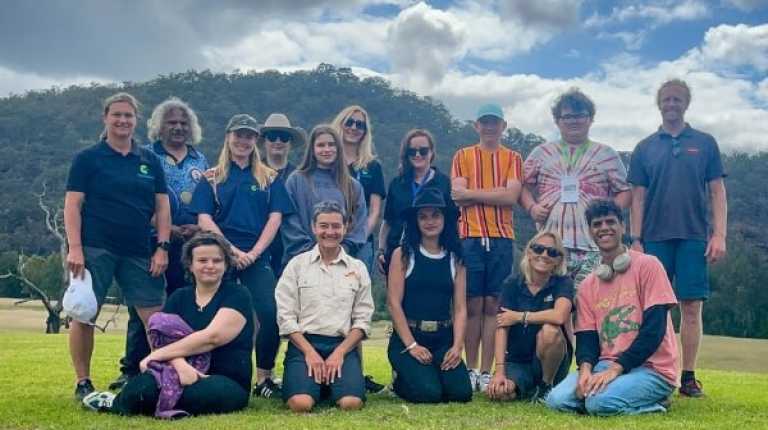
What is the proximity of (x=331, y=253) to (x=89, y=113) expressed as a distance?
304ft

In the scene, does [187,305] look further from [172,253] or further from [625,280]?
[625,280]

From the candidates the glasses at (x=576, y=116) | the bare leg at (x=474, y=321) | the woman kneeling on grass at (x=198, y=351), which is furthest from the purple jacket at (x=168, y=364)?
the glasses at (x=576, y=116)

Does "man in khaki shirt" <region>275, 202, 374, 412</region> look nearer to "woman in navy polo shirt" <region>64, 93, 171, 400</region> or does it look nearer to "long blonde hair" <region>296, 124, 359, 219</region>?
"long blonde hair" <region>296, 124, 359, 219</region>

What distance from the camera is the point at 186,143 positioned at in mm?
8039

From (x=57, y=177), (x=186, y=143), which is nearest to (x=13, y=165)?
Answer: (x=57, y=177)

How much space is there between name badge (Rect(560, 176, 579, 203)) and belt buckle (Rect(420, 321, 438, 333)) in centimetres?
191

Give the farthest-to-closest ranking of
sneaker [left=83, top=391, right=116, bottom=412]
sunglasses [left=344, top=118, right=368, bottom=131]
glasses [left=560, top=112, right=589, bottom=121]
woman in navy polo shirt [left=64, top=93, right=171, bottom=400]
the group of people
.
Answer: sunglasses [left=344, top=118, right=368, bottom=131] < glasses [left=560, top=112, right=589, bottom=121] < woman in navy polo shirt [left=64, top=93, right=171, bottom=400] < the group of people < sneaker [left=83, top=391, right=116, bottom=412]

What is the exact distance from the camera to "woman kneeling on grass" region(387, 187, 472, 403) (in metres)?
7.37

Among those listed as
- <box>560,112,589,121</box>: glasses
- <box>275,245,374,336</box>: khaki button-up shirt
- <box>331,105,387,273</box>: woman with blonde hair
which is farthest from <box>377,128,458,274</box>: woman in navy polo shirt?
<box>560,112,589,121</box>: glasses

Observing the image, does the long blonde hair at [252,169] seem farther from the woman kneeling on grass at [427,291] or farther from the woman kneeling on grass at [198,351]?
the woman kneeling on grass at [427,291]

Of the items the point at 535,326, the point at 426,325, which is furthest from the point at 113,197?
the point at 535,326

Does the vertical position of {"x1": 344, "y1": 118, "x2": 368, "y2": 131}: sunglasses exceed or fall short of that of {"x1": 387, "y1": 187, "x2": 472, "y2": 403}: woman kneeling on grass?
it exceeds it

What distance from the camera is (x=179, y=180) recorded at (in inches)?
312

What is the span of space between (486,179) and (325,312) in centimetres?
252
